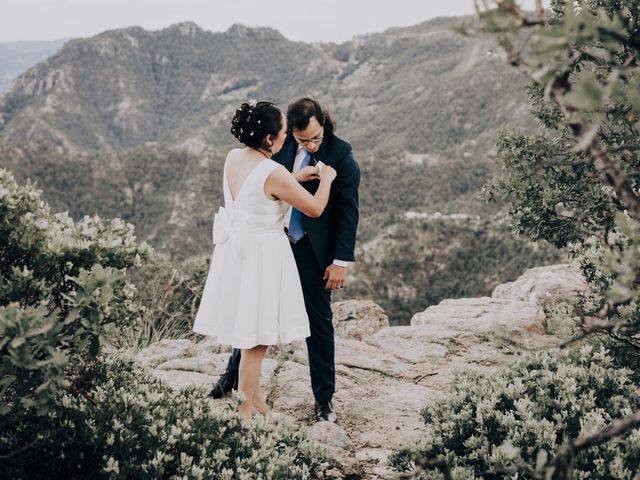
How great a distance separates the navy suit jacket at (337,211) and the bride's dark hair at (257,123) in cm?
54

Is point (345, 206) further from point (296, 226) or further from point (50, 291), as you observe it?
point (50, 291)

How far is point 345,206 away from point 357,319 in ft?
13.7

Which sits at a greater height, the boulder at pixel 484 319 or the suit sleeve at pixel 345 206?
the suit sleeve at pixel 345 206

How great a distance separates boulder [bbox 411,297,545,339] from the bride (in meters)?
3.08

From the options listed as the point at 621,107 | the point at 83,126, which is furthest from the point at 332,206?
the point at 83,126

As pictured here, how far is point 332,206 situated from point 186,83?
368 ft

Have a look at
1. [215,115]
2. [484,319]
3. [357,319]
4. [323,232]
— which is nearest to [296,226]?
[323,232]

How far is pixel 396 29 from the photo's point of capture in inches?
4277

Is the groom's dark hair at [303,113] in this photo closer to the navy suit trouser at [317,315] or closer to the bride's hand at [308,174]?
the bride's hand at [308,174]

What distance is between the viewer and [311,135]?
11.5 ft

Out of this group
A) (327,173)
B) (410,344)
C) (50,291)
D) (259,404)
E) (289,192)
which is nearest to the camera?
(50,291)

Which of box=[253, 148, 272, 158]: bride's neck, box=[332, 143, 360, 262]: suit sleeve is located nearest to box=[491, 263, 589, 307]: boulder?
box=[332, 143, 360, 262]: suit sleeve

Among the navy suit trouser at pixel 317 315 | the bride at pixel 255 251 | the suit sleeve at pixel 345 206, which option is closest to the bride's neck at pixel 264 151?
the bride at pixel 255 251

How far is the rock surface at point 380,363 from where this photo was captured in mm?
3748
